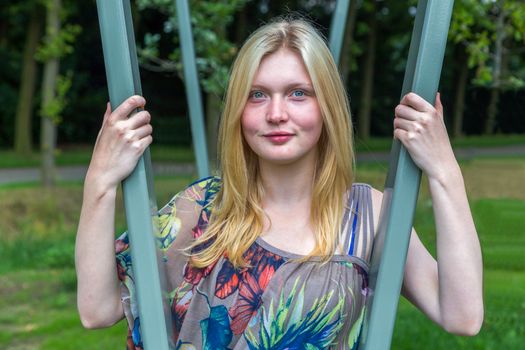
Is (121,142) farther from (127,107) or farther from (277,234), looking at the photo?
(277,234)

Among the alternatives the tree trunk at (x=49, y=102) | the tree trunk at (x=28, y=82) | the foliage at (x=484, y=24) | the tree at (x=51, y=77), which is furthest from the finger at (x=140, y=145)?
the tree trunk at (x=28, y=82)

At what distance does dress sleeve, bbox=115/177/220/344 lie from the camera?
5.11ft

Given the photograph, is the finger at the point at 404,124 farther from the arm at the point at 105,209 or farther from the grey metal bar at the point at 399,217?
the arm at the point at 105,209

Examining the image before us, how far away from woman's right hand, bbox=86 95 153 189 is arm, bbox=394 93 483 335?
50 centimetres

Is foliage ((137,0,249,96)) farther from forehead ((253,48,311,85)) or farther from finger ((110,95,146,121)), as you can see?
finger ((110,95,146,121))

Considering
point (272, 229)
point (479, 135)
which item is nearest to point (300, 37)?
point (272, 229)

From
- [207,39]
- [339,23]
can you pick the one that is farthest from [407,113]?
[207,39]

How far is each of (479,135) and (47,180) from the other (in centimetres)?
659

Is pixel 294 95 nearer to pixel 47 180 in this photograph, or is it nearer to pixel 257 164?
pixel 257 164

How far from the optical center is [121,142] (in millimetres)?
1405

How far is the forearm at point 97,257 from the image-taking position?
1449 millimetres

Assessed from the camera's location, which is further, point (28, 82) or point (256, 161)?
point (28, 82)

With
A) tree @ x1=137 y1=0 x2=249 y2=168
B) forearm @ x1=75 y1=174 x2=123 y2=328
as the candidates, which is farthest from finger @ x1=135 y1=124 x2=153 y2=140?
tree @ x1=137 y1=0 x2=249 y2=168

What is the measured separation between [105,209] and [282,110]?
42 cm
